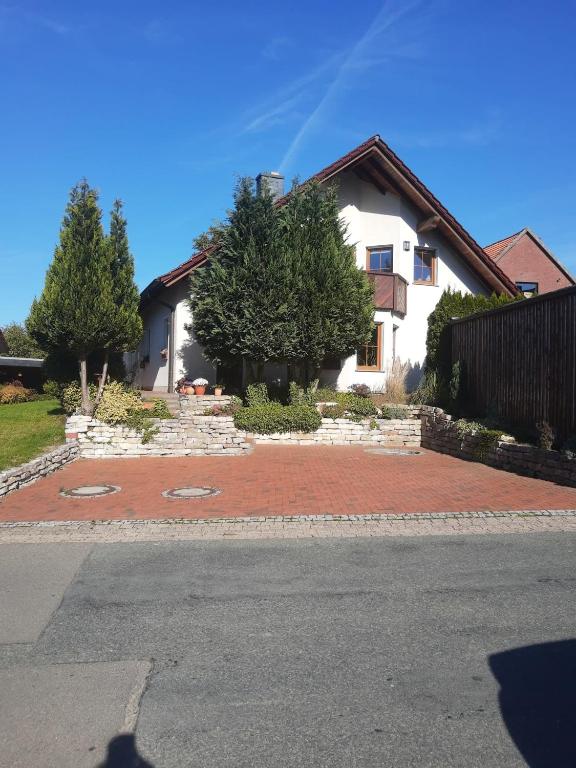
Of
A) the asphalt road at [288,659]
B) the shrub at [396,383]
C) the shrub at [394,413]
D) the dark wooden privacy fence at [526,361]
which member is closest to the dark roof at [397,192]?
the shrub at [396,383]

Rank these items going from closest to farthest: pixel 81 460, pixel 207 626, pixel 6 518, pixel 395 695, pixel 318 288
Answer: pixel 395 695 → pixel 207 626 → pixel 6 518 → pixel 81 460 → pixel 318 288

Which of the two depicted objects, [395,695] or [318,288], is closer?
[395,695]

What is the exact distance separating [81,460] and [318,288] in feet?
23.8

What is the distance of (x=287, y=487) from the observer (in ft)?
31.2

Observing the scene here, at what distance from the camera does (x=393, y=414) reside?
15695mm

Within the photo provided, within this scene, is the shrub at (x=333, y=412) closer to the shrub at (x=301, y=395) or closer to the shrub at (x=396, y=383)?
the shrub at (x=301, y=395)

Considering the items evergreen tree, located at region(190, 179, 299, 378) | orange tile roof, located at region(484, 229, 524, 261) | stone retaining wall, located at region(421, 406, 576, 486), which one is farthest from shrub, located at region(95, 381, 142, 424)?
orange tile roof, located at region(484, 229, 524, 261)

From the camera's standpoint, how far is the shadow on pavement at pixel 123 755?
9.03 feet

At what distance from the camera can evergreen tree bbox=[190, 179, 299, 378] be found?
49.4 ft

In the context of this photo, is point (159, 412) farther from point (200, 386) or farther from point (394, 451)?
point (394, 451)

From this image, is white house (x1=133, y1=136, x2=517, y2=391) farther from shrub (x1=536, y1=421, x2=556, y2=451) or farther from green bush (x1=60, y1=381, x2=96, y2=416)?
shrub (x1=536, y1=421, x2=556, y2=451)

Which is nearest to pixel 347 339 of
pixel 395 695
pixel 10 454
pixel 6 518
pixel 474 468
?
pixel 474 468

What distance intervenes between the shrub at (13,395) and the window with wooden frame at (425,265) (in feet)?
53.1

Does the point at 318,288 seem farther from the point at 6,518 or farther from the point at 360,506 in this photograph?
the point at 6,518
